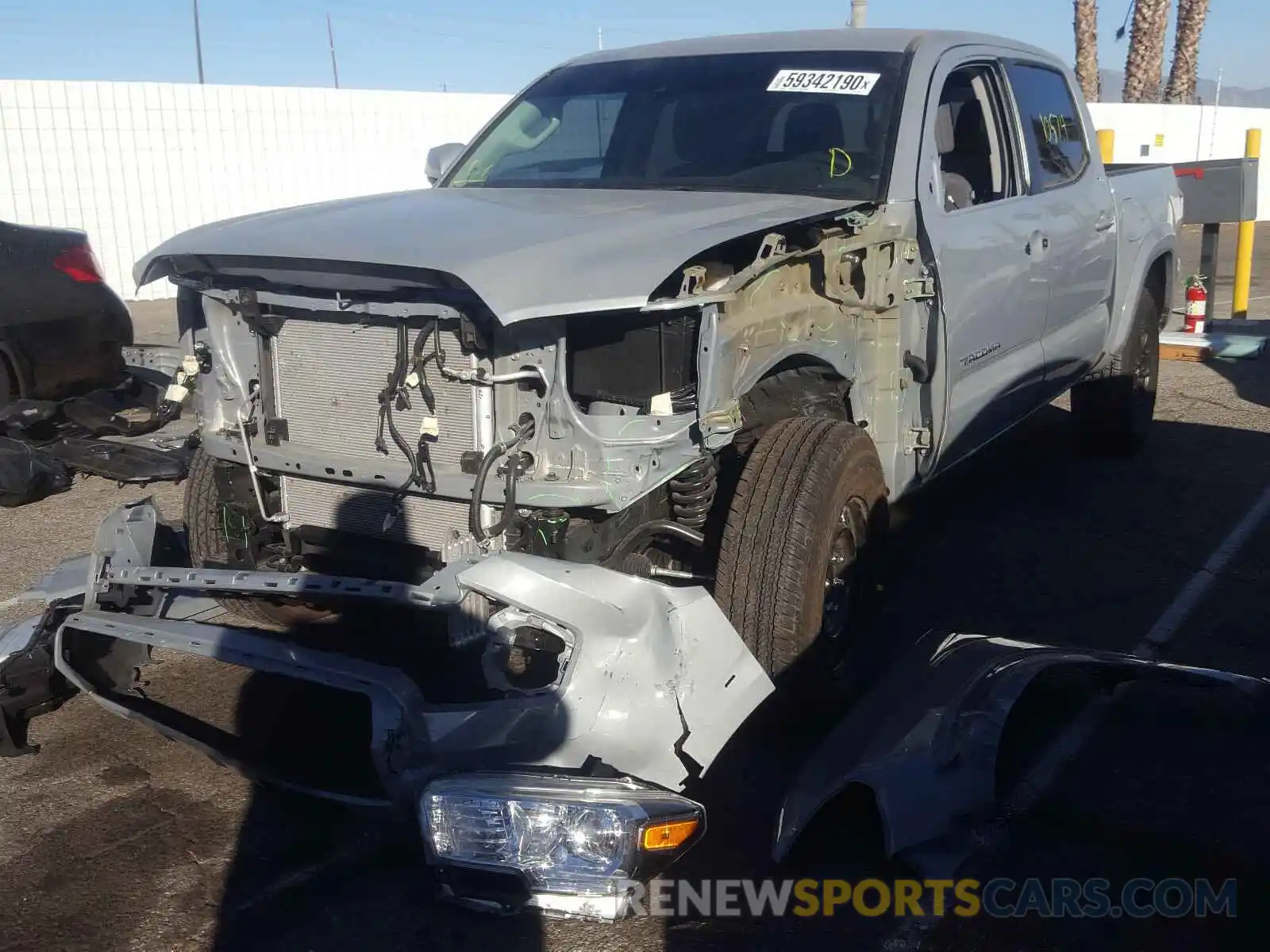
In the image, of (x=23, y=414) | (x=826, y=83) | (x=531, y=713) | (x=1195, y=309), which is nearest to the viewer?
(x=531, y=713)

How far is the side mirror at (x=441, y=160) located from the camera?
5.05 m

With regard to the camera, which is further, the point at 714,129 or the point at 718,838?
the point at 714,129

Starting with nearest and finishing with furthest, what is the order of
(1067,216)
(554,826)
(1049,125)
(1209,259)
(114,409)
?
1. (554,826)
2. (1067,216)
3. (1049,125)
4. (114,409)
5. (1209,259)

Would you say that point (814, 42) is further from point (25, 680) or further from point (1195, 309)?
point (1195, 309)

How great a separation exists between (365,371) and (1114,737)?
2.19 m

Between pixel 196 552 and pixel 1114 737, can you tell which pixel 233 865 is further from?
pixel 1114 737

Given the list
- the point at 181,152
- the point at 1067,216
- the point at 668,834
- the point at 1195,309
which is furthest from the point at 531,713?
the point at 181,152

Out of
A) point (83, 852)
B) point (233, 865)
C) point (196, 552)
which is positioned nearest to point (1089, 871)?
point (233, 865)

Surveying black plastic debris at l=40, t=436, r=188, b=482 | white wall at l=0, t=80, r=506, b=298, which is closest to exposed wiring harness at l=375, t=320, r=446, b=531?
black plastic debris at l=40, t=436, r=188, b=482

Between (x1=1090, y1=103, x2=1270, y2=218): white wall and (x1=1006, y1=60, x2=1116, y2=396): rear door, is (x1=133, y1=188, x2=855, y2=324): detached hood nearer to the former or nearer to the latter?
(x1=1006, y1=60, x2=1116, y2=396): rear door

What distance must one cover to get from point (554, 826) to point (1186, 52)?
2911 centimetres

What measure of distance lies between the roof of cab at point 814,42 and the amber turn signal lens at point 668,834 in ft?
9.95

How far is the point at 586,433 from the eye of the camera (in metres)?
3.09

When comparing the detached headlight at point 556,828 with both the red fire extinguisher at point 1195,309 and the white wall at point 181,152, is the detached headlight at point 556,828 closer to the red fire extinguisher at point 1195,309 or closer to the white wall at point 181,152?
the red fire extinguisher at point 1195,309
